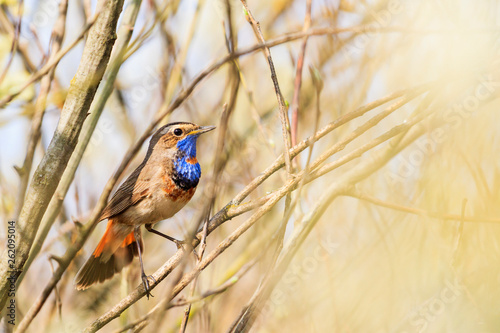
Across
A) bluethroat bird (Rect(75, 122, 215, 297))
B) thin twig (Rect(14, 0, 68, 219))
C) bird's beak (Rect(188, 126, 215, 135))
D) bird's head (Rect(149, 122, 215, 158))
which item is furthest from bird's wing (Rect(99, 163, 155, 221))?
thin twig (Rect(14, 0, 68, 219))

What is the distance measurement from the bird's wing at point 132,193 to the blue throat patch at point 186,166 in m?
0.22

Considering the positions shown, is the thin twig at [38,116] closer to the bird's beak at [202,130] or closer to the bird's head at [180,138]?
the bird's beak at [202,130]

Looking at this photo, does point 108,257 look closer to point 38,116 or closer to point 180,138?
point 180,138

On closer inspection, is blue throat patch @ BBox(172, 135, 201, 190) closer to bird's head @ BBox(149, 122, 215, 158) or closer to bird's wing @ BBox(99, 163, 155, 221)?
bird's head @ BBox(149, 122, 215, 158)

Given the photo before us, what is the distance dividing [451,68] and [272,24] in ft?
8.94

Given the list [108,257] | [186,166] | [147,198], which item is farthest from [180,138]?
[108,257]

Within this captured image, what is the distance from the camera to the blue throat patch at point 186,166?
404cm

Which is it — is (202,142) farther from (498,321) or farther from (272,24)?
(498,321)

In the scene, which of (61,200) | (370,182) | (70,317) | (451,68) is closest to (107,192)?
(61,200)

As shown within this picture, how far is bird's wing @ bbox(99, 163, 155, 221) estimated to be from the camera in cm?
409

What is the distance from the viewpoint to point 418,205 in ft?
9.89

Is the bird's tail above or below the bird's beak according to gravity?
below

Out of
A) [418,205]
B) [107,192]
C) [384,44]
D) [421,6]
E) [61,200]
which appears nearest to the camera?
[107,192]

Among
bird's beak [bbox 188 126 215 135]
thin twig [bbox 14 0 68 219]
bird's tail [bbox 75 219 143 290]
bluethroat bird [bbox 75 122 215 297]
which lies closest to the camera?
thin twig [bbox 14 0 68 219]
